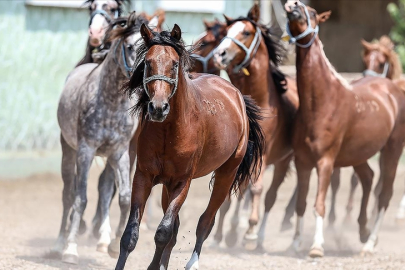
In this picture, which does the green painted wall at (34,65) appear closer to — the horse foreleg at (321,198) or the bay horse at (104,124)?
the bay horse at (104,124)

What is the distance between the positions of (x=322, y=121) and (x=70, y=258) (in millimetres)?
2837

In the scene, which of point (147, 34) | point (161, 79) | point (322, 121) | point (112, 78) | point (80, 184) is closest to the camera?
point (161, 79)

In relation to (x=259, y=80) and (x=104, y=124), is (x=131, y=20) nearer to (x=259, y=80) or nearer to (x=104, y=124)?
(x=104, y=124)

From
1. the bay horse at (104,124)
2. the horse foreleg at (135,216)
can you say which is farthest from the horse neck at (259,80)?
the horse foreleg at (135,216)

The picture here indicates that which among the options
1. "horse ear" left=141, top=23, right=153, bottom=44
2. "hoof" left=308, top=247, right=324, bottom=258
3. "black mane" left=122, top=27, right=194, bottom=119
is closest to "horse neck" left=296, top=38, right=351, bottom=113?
"hoof" left=308, top=247, right=324, bottom=258

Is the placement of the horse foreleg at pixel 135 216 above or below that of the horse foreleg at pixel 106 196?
above

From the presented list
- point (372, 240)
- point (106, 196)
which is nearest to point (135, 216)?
point (106, 196)

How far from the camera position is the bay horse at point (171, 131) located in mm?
4738

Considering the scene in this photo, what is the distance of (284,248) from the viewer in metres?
8.40

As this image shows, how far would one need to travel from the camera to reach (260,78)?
799cm

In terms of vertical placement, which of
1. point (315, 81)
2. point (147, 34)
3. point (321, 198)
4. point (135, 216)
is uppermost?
point (147, 34)

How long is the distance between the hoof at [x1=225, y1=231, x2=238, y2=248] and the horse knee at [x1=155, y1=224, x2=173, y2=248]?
314cm

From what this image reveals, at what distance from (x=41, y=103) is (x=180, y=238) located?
14.4ft

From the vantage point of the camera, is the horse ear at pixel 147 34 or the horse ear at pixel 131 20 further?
the horse ear at pixel 131 20
